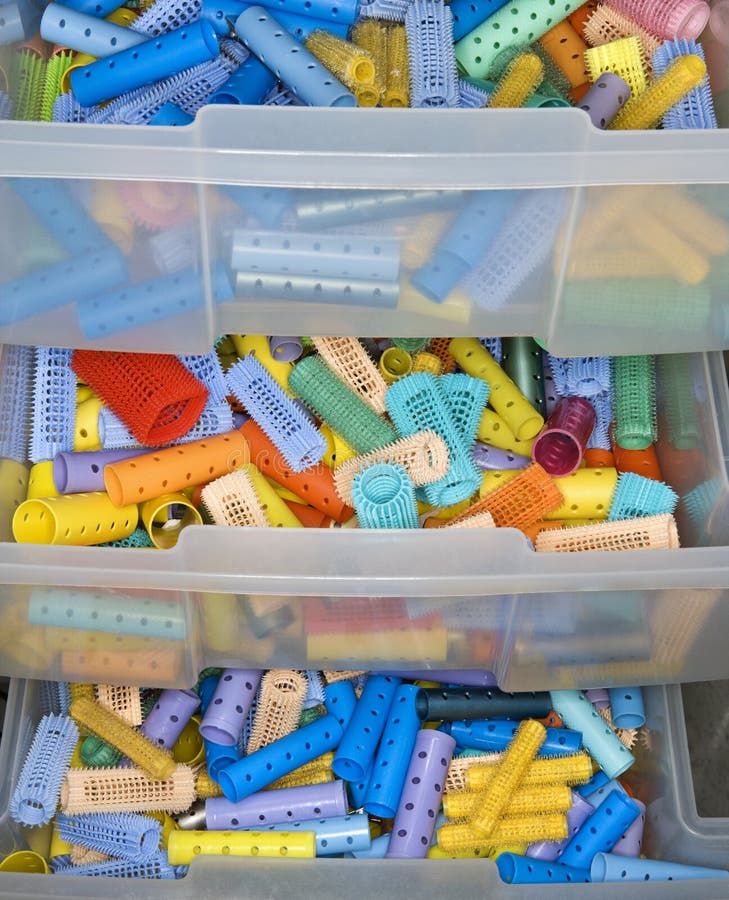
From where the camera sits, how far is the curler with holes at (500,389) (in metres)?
1.26

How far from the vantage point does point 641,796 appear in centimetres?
135

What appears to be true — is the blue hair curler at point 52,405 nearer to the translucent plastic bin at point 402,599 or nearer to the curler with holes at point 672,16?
the translucent plastic bin at point 402,599

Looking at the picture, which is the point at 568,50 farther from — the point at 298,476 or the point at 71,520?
the point at 71,520

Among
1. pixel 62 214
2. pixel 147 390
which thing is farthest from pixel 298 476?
pixel 62 214

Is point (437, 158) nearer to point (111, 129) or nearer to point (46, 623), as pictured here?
point (111, 129)

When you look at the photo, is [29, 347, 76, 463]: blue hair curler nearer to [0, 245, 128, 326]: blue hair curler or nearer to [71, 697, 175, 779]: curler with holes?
[0, 245, 128, 326]: blue hair curler

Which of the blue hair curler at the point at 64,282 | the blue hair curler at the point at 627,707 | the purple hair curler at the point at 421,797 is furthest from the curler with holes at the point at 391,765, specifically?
the blue hair curler at the point at 64,282

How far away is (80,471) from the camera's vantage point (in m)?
1.19

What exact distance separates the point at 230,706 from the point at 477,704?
275 millimetres

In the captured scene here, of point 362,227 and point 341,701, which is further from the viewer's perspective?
point 341,701

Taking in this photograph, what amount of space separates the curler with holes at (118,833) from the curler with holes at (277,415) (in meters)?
0.42

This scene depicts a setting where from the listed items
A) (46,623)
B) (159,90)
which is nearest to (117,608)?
(46,623)

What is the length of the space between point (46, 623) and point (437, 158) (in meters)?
0.59

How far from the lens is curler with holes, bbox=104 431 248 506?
1.16m
